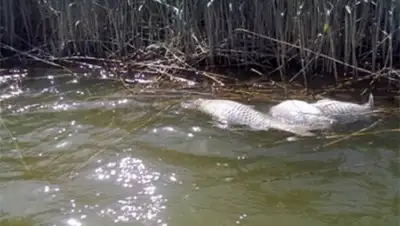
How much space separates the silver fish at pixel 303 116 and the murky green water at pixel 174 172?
200mm

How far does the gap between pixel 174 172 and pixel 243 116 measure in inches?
38.2

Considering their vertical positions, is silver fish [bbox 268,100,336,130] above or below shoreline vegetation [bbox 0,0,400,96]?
below

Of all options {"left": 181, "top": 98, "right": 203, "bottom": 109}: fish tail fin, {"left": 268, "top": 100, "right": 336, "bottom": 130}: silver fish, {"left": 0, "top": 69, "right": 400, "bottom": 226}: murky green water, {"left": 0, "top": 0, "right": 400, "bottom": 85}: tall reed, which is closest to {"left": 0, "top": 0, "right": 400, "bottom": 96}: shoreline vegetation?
{"left": 0, "top": 0, "right": 400, "bottom": 85}: tall reed

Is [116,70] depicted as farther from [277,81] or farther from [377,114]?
[377,114]

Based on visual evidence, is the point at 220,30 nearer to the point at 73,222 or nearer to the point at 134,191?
the point at 134,191

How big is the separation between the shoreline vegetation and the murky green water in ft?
3.16

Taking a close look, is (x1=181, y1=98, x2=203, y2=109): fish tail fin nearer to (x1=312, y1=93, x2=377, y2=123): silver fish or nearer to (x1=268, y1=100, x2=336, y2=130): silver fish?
(x1=268, y1=100, x2=336, y2=130): silver fish

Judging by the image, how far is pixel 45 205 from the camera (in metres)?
3.96

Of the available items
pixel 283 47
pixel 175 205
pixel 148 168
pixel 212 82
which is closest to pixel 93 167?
pixel 148 168

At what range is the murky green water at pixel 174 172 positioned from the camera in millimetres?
3844

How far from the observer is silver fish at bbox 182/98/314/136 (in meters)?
5.02

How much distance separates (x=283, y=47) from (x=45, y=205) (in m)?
3.02

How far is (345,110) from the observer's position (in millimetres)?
5105

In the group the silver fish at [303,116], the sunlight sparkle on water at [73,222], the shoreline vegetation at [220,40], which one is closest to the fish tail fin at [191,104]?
the shoreline vegetation at [220,40]
